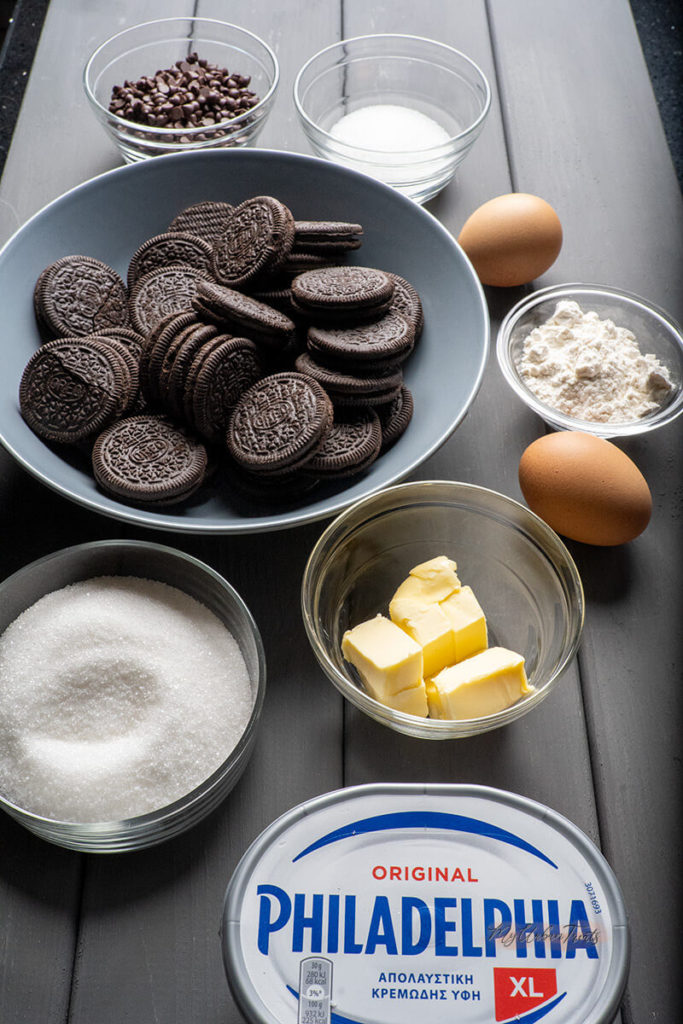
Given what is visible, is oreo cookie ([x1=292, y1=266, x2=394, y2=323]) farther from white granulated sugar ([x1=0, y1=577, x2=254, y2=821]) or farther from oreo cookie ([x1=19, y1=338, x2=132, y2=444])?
white granulated sugar ([x1=0, y1=577, x2=254, y2=821])

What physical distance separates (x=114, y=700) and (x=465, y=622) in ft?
1.50

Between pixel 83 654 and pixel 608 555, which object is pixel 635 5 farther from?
pixel 83 654

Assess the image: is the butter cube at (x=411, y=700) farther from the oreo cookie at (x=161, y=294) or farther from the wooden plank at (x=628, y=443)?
the oreo cookie at (x=161, y=294)

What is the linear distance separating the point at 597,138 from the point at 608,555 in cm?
102

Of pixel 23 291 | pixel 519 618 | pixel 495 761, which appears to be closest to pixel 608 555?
pixel 519 618

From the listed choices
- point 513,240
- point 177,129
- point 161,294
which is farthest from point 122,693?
point 177,129

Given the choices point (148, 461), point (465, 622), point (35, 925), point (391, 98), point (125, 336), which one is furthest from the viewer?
point (391, 98)

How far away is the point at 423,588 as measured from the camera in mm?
1169

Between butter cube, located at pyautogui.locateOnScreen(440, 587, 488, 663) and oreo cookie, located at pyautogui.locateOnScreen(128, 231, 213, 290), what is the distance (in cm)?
72

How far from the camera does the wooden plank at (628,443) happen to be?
1.08 meters

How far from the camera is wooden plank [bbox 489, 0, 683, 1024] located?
3.53ft

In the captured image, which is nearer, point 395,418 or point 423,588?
point 423,588

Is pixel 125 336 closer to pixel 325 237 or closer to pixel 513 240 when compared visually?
pixel 325 237

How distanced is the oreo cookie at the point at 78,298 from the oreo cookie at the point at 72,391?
0.09 meters
